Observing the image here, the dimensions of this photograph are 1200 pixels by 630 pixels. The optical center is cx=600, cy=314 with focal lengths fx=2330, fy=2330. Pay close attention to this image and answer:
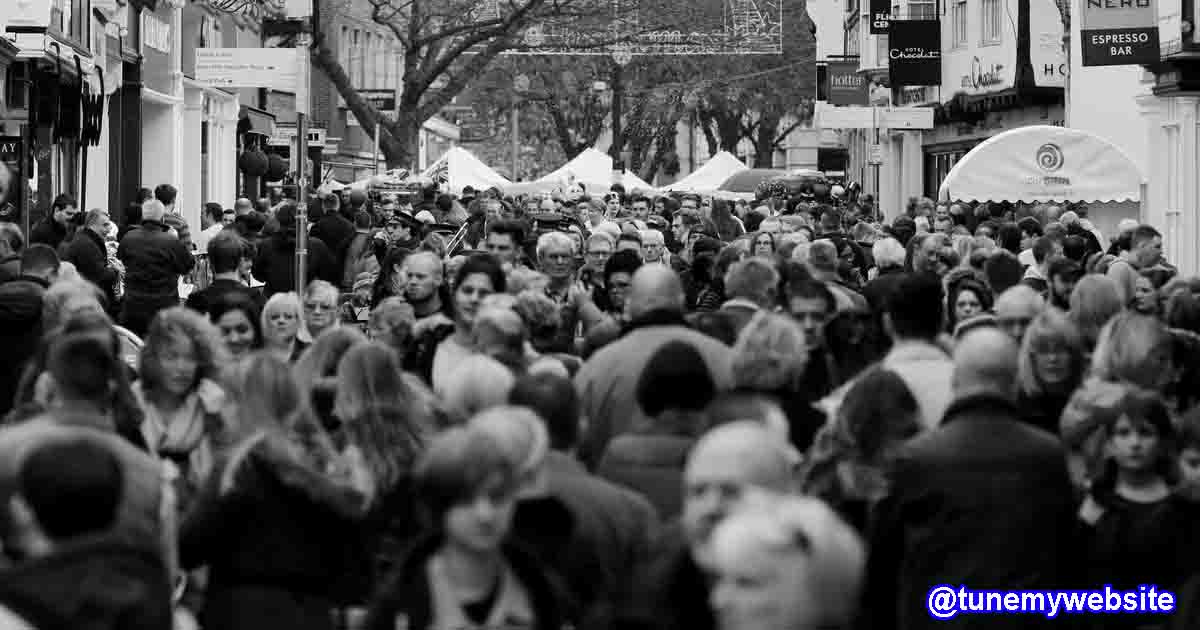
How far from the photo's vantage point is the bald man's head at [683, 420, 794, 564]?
4.98m

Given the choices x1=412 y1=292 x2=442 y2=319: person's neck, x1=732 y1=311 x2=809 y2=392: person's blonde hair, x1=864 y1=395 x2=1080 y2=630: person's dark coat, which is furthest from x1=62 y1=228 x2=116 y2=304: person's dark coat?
x1=864 y1=395 x2=1080 y2=630: person's dark coat

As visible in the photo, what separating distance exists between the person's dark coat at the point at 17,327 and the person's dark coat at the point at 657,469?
16.2 feet

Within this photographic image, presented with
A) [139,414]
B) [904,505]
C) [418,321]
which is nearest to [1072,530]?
[904,505]

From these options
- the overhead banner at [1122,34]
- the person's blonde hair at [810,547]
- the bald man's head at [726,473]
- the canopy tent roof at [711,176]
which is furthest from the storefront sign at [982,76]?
the person's blonde hair at [810,547]

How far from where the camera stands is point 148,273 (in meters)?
16.6

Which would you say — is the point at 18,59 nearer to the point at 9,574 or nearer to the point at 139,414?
the point at 139,414

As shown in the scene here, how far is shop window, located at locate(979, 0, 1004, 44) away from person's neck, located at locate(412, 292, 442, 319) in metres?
27.0

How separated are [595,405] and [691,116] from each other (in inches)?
2939

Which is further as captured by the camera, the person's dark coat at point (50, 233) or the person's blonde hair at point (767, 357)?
the person's dark coat at point (50, 233)

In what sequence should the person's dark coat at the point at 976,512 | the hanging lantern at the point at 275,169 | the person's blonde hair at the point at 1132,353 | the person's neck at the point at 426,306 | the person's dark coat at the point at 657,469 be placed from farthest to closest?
the hanging lantern at the point at 275,169 → the person's neck at the point at 426,306 → the person's blonde hair at the point at 1132,353 → the person's dark coat at the point at 657,469 → the person's dark coat at the point at 976,512

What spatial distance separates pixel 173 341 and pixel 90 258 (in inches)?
339

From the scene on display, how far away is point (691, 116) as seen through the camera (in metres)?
82.4

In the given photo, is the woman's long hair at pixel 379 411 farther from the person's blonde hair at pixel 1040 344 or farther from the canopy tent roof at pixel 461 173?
the canopy tent roof at pixel 461 173

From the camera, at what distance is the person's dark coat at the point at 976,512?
660cm
